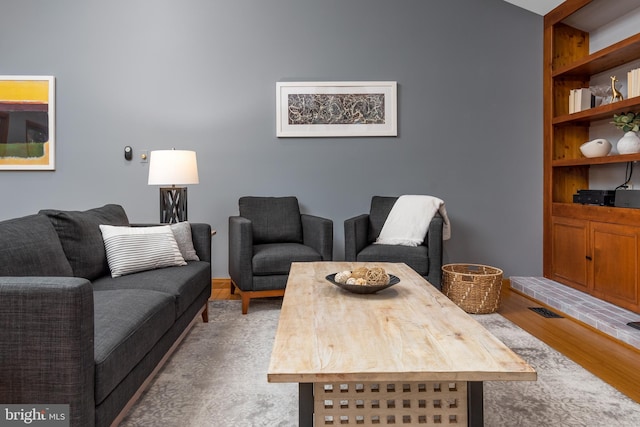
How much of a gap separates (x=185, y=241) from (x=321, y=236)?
3.33 feet

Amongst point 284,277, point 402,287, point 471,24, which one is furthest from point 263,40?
point 402,287

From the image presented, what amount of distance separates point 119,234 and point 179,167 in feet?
2.85

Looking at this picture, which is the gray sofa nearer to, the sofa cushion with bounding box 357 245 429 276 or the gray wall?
the sofa cushion with bounding box 357 245 429 276

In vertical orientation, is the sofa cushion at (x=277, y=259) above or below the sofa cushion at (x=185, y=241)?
below

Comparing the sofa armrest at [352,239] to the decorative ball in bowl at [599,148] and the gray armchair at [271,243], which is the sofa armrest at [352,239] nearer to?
the gray armchair at [271,243]

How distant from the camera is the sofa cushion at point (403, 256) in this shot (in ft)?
10.5

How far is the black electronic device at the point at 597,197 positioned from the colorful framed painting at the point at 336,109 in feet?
5.26

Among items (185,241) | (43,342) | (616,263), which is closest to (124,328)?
(43,342)

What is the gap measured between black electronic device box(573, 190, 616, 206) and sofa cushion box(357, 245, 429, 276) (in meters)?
1.32

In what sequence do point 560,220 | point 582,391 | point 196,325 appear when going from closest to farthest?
1. point 582,391
2. point 196,325
3. point 560,220

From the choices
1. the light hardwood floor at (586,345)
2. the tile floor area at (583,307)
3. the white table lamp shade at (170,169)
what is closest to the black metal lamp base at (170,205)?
the white table lamp shade at (170,169)

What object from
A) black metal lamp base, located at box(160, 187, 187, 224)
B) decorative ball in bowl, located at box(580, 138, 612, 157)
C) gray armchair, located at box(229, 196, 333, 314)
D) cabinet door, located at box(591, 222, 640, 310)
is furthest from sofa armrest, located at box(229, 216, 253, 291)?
decorative ball in bowl, located at box(580, 138, 612, 157)

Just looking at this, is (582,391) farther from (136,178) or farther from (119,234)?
(136,178)

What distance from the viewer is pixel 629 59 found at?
10.7 feet
